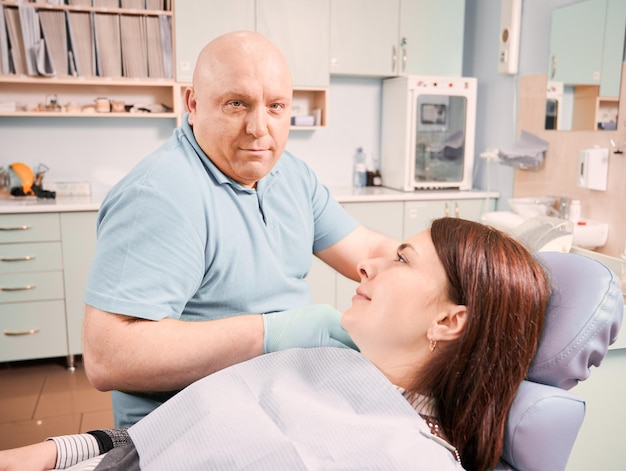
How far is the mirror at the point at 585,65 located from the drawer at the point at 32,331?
303 centimetres

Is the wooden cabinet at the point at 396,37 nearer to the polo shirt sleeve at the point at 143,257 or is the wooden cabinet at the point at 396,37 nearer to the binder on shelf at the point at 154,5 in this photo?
the binder on shelf at the point at 154,5

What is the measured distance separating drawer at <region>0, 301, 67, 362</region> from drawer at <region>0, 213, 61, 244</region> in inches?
14.3

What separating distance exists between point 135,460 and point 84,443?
134 millimetres

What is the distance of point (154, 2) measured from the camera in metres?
3.44

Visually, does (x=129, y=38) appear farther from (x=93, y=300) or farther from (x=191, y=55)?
(x=93, y=300)

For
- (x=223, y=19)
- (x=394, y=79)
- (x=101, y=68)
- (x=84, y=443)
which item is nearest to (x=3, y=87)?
(x=101, y=68)

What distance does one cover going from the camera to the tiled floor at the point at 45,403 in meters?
2.67

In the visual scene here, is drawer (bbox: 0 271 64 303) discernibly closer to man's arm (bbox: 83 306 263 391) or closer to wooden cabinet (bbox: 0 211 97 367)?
wooden cabinet (bbox: 0 211 97 367)

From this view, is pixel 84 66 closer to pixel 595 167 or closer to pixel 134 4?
pixel 134 4

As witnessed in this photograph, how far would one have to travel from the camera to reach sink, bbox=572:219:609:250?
2939 mm

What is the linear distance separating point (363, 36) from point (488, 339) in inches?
120

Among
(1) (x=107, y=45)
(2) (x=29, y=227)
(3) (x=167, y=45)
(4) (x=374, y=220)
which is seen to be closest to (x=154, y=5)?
(3) (x=167, y=45)

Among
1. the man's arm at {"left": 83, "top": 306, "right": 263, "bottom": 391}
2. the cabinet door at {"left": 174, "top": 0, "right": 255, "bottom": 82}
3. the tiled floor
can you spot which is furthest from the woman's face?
the cabinet door at {"left": 174, "top": 0, "right": 255, "bottom": 82}

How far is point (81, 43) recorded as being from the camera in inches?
132
